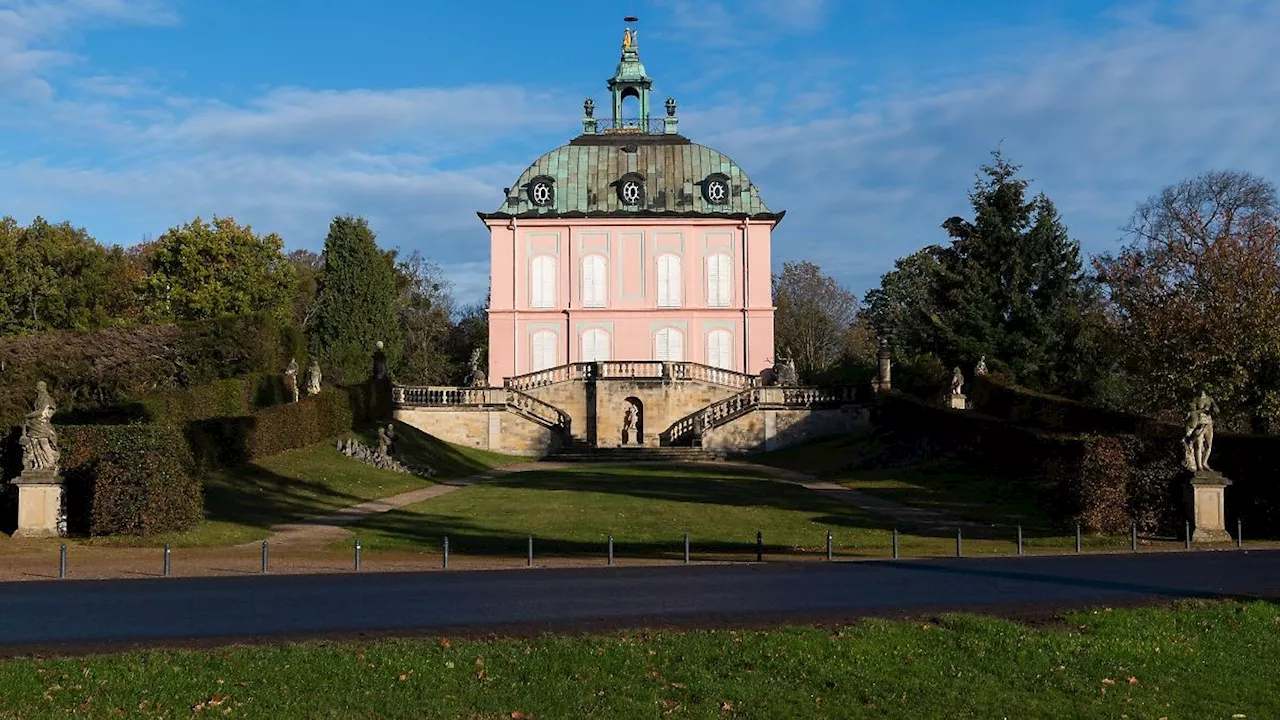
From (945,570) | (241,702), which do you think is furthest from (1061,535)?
(241,702)

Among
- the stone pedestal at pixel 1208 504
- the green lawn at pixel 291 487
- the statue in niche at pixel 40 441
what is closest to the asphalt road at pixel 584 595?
the stone pedestal at pixel 1208 504

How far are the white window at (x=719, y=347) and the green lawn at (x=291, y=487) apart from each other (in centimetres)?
1746

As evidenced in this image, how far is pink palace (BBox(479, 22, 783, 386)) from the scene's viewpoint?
64000 mm

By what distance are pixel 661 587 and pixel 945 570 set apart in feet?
16.5

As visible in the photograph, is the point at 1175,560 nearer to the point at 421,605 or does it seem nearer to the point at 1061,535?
the point at 1061,535

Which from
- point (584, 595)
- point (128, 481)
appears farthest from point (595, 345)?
point (584, 595)

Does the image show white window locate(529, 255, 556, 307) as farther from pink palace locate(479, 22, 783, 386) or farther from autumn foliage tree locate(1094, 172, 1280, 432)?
autumn foliage tree locate(1094, 172, 1280, 432)

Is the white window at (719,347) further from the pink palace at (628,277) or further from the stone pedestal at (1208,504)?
the stone pedestal at (1208,504)

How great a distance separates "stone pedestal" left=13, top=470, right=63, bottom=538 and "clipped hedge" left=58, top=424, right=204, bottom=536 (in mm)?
718

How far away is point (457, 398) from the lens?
5616cm

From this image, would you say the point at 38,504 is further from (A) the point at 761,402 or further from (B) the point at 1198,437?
(A) the point at 761,402

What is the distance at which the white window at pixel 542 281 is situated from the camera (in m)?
64.3

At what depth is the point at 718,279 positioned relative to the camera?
64.5 metres

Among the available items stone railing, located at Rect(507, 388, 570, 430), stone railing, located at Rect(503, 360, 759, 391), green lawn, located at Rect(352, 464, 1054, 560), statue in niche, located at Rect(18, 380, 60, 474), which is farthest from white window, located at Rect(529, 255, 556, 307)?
statue in niche, located at Rect(18, 380, 60, 474)
